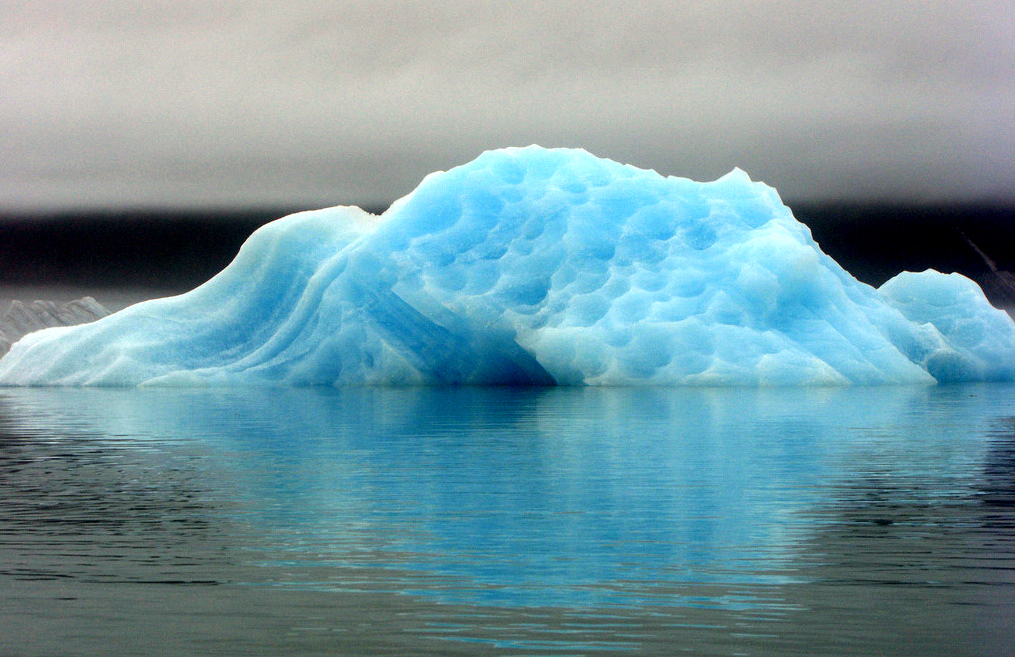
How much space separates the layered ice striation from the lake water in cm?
1003

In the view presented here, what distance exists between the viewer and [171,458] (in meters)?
10.1

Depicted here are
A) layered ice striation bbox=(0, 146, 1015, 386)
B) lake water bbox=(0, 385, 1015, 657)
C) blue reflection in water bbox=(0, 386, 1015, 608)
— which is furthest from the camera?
layered ice striation bbox=(0, 146, 1015, 386)

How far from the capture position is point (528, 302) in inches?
910

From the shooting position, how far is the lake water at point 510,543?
409 cm

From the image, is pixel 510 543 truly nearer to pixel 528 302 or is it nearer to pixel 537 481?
pixel 537 481

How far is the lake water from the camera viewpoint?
409cm

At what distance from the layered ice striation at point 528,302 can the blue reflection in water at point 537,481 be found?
4.36 m

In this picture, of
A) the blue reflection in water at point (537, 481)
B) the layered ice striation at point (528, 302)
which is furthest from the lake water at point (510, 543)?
the layered ice striation at point (528, 302)

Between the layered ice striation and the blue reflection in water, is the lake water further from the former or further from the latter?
the layered ice striation

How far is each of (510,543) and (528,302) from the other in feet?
57.2

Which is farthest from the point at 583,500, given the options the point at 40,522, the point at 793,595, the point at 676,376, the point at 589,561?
the point at 676,376

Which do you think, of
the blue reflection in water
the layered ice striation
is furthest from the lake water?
the layered ice striation

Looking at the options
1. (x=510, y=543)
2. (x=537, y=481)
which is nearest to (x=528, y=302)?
(x=537, y=481)

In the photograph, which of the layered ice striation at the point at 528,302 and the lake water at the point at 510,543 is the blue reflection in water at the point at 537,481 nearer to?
the lake water at the point at 510,543
